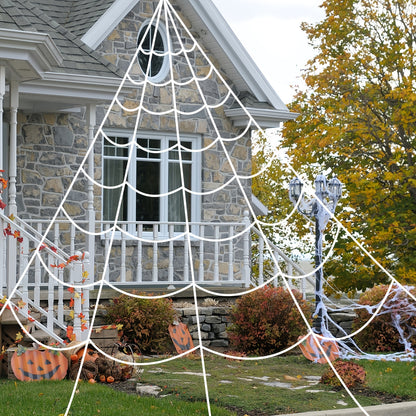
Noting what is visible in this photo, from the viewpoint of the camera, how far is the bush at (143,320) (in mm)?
10992

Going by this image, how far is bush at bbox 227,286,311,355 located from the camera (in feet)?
38.0

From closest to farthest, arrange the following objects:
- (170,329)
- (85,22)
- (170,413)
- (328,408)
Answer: (170,413), (328,408), (170,329), (85,22)

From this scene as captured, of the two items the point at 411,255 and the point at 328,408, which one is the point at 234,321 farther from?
the point at 411,255

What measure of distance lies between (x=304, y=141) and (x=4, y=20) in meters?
8.83

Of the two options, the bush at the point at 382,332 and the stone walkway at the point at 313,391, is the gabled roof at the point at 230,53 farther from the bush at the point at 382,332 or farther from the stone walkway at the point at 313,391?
the stone walkway at the point at 313,391

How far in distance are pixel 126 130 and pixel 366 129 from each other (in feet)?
16.9

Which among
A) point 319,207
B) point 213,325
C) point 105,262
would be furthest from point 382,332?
point 105,262

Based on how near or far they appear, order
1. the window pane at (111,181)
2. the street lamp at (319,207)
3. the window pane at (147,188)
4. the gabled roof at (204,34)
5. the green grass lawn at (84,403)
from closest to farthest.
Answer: the green grass lawn at (84,403)
the street lamp at (319,207)
the gabled roof at (204,34)
the window pane at (111,181)
the window pane at (147,188)

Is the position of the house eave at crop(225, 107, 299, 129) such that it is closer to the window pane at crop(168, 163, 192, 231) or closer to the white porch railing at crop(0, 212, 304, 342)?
the window pane at crop(168, 163, 192, 231)

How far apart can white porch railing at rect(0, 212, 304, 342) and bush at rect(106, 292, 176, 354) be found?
25.2 inches

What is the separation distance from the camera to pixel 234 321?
1193cm

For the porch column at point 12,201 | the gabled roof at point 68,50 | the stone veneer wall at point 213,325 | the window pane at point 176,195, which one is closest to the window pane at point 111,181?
the window pane at point 176,195

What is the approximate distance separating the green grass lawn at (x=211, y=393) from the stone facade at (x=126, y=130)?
4045 millimetres

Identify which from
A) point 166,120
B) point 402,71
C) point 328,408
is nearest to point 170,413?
point 328,408
